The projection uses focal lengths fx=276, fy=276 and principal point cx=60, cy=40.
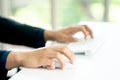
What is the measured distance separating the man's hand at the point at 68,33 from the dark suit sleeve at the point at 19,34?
83mm

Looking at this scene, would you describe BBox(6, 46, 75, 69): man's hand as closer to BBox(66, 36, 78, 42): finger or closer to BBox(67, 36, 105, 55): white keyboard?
BBox(67, 36, 105, 55): white keyboard

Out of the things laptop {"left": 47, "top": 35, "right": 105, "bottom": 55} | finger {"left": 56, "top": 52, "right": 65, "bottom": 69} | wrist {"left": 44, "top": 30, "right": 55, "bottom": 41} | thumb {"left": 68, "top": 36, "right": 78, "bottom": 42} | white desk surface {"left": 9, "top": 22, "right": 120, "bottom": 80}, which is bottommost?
white desk surface {"left": 9, "top": 22, "right": 120, "bottom": 80}

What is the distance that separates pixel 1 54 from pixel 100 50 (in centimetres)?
39

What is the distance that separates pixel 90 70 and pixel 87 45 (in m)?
0.20

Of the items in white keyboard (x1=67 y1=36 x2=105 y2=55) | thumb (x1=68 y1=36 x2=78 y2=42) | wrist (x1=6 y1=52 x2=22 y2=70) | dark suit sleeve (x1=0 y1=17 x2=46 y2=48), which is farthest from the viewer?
dark suit sleeve (x1=0 y1=17 x2=46 y2=48)

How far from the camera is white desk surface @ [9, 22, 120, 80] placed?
32.8 inches

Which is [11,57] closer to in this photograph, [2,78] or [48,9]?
[2,78]

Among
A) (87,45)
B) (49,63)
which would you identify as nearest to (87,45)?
(87,45)

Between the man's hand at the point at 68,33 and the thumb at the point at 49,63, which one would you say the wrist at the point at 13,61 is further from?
the man's hand at the point at 68,33

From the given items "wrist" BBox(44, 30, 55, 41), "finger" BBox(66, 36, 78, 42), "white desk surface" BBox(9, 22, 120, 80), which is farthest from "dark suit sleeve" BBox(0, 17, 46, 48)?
"white desk surface" BBox(9, 22, 120, 80)

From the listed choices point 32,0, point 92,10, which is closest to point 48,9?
point 32,0

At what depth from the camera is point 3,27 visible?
4.64 ft

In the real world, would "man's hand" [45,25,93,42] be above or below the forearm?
above

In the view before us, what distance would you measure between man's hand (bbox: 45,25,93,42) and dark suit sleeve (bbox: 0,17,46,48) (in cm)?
8
